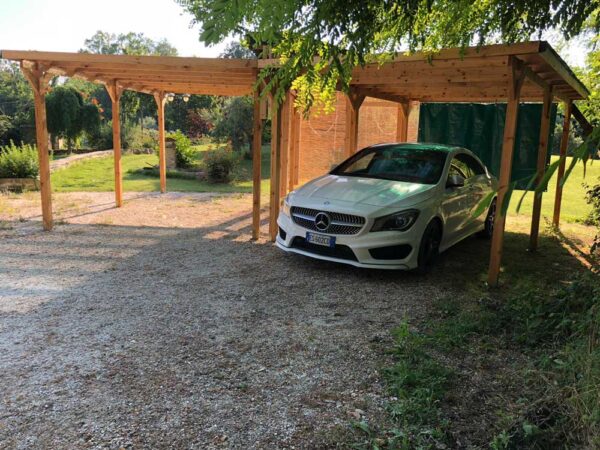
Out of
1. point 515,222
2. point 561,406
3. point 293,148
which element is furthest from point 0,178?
point 561,406

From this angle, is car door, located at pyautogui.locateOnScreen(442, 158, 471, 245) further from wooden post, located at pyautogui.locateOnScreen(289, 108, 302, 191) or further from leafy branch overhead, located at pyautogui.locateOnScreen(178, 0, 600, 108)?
wooden post, located at pyautogui.locateOnScreen(289, 108, 302, 191)

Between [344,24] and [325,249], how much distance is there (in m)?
3.90

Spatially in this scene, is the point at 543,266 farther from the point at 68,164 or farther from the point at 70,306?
the point at 68,164

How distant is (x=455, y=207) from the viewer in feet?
22.3

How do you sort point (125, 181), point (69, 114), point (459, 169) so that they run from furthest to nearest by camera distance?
point (69, 114), point (125, 181), point (459, 169)

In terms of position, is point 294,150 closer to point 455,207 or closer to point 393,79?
point 393,79

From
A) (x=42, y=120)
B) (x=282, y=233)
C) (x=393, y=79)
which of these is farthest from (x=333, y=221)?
(x=42, y=120)

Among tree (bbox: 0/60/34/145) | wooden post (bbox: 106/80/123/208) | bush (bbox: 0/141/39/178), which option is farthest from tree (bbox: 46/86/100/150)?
wooden post (bbox: 106/80/123/208)

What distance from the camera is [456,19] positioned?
131 inches

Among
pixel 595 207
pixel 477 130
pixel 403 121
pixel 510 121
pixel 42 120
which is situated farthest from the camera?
pixel 477 130

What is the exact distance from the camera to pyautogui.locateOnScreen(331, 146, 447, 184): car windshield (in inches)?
262

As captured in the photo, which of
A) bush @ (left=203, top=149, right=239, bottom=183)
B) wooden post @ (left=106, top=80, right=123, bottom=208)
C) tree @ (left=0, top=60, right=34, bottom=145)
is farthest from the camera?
tree @ (left=0, top=60, right=34, bottom=145)

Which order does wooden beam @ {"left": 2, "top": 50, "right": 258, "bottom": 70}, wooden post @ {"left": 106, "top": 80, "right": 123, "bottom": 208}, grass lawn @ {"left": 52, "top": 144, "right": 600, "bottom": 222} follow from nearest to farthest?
wooden beam @ {"left": 2, "top": 50, "right": 258, "bottom": 70} → wooden post @ {"left": 106, "top": 80, "right": 123, "bottom": 208} → grass lawn @ {"left": 52, "top": 144, "right": 600, "bottom": 222}

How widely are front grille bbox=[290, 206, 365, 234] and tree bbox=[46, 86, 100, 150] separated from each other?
70.9 feet
